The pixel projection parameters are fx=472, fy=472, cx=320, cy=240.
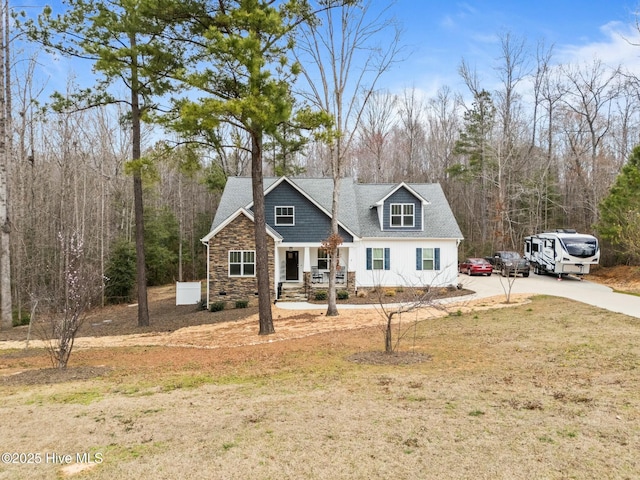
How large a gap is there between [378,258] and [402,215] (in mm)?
2655

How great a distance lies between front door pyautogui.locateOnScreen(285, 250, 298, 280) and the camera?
24953mm

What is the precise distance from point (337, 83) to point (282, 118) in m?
6.24

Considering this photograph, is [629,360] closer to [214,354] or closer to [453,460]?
[453,460]

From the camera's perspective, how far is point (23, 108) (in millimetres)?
24828

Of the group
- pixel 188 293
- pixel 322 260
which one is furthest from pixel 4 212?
pixel 322 260

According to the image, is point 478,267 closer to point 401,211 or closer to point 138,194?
point 401,211

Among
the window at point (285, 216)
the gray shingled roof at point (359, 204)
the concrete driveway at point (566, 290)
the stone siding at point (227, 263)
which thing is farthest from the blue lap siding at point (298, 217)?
the concrete driveway at point (566, 290)

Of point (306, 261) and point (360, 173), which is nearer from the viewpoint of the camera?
point (306, 261)

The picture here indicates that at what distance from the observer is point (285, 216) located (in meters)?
24.0

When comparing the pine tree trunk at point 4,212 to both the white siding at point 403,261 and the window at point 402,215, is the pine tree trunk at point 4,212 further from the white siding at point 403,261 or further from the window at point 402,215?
the window at point 402,215

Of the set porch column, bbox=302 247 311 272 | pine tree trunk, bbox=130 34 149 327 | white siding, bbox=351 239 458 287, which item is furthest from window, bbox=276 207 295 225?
pine tree trunk, bbox=130 34 149 327

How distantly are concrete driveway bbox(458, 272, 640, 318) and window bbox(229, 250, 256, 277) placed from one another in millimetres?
10285

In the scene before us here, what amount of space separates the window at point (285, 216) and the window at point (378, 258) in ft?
14.1

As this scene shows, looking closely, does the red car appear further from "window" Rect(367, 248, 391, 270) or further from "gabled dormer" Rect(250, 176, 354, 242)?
"gabled dormer" Rect(250, 176, 354, 242)
